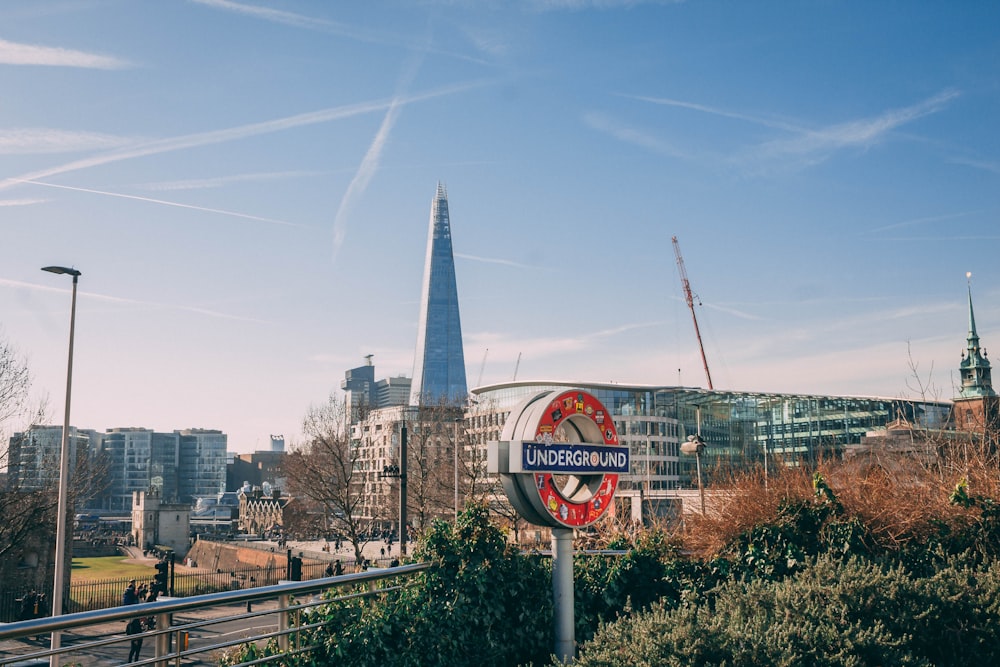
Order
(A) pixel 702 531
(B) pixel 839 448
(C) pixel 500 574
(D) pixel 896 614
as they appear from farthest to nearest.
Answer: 1. (B) pixel 839 448
2. (A) pixel 702 531
3. (C) pixel 500 574
4. (D) pixel 896 614

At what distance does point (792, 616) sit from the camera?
26.8 feet

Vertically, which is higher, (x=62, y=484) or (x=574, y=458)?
(x=574, y=458)

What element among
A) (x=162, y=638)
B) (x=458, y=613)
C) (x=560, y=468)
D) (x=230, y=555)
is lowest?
(x=230, y=555)

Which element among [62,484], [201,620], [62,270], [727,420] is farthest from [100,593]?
[727,420]

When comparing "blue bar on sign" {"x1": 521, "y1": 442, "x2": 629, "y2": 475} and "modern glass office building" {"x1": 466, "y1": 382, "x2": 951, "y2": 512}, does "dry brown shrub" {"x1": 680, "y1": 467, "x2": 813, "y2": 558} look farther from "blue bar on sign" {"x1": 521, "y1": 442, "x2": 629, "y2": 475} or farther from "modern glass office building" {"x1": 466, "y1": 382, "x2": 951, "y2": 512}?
"modern glass office building" {"x1": 466, "y1": 382, "x2": 951, "y2": 512}

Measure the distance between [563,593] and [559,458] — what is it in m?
1.70

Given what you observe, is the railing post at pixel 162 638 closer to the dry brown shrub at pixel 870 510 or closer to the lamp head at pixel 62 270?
the dry brown shrub at pixel 870 510

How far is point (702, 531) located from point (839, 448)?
83339 millimetres

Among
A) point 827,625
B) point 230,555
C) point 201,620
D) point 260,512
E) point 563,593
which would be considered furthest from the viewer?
point 260,512

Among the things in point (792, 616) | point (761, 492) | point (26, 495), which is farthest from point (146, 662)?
point (26, 495)

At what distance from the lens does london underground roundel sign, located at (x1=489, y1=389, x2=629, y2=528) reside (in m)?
10.1

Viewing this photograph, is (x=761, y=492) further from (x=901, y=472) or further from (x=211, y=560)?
(x=211, y=560)

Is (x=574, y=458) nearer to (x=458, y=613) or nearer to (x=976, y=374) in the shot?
(x=458, y=613)

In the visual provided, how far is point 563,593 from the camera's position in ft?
33.4
